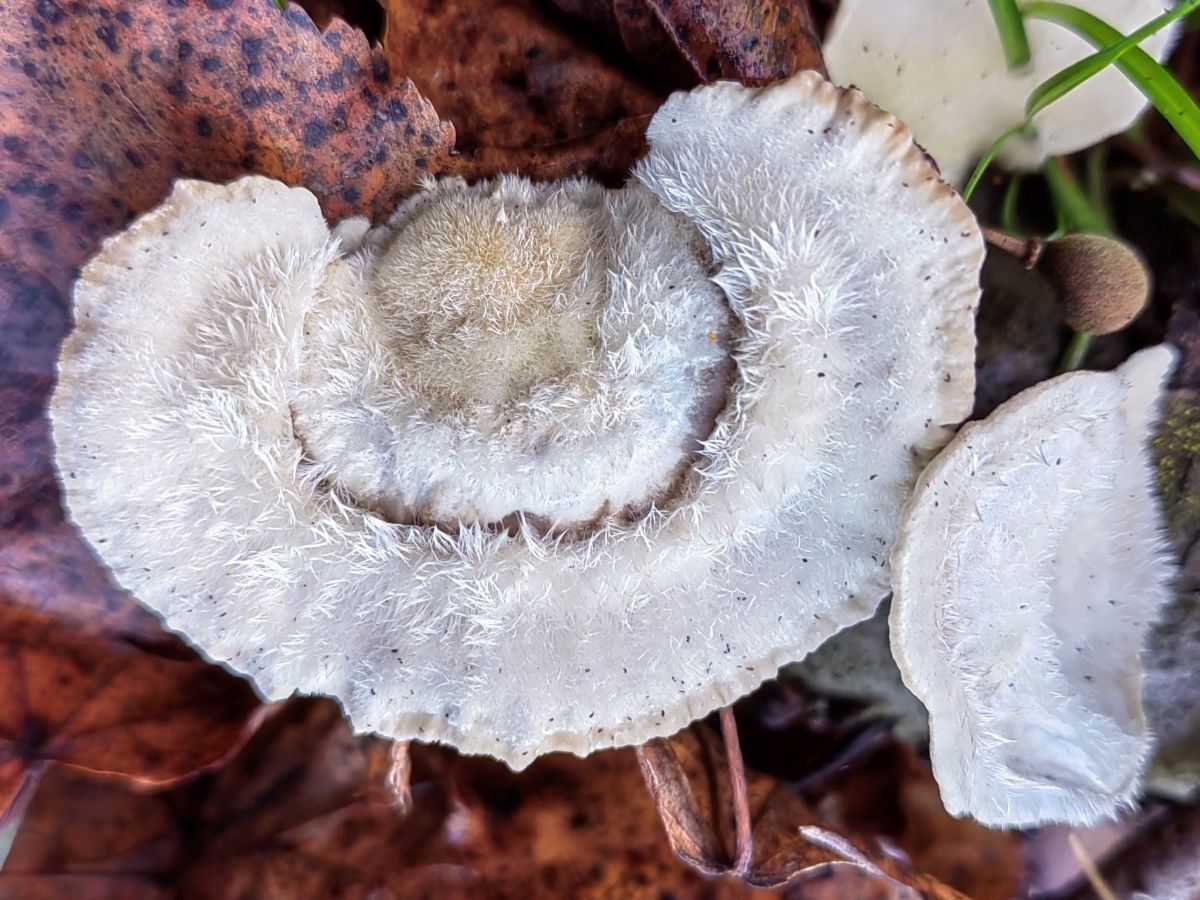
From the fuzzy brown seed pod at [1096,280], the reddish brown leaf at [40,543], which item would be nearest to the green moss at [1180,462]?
the fuzzy brown seed pod at [1096,280]

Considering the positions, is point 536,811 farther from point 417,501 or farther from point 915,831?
point 915,831

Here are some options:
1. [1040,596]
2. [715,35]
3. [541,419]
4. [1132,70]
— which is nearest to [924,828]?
[1040,596]

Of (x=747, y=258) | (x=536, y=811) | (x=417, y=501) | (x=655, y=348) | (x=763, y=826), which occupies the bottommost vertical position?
(x=536, y=811)

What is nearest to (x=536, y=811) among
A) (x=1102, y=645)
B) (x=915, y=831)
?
(x=915, y=831)

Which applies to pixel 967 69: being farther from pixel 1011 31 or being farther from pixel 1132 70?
pixel 1132 70

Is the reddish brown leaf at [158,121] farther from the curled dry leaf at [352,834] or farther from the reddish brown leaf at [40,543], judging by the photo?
the curled dry leaf at [352,834]

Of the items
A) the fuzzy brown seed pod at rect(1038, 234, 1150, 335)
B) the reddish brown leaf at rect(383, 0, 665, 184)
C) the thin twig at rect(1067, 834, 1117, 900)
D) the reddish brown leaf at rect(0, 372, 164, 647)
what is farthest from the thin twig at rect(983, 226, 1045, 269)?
the reddish brown leaf at rect(0, 372, 164, 647)
